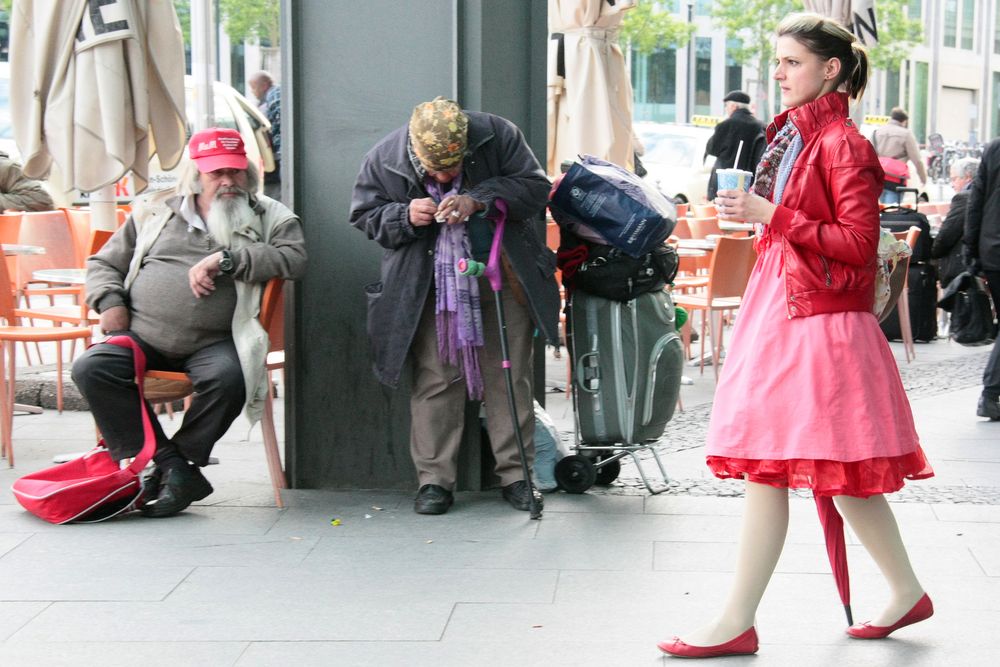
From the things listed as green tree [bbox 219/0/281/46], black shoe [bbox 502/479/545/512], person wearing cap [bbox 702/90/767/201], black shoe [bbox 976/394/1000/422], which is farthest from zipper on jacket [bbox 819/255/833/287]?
green tree [bbox 219/0/281/46]

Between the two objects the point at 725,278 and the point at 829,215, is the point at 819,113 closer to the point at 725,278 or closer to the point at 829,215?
the point at 829,215

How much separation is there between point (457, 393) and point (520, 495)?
487 mm

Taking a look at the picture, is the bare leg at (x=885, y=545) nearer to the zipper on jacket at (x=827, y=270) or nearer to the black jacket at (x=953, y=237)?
the zipper on jacket at (x=827, y=270)

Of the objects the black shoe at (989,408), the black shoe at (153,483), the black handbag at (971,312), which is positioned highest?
the black handbag at (971,312)

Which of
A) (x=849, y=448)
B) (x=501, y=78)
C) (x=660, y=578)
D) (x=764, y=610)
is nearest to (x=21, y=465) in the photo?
(x=501, y=78)

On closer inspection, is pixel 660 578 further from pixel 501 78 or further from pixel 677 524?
pixel 501 78

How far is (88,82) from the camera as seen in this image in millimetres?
6461

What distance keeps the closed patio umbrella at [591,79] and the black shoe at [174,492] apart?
15.2 feet

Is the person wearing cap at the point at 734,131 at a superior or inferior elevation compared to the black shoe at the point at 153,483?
superior

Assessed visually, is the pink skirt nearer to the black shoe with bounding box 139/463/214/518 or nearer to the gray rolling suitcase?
the gray rolling suitcase

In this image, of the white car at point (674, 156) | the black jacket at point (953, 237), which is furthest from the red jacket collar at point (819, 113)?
the white car at point (674, 156)

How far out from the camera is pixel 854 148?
3.74m

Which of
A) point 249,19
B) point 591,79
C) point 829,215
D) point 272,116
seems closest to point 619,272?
point 829,215

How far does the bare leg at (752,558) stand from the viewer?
3.85 metres
